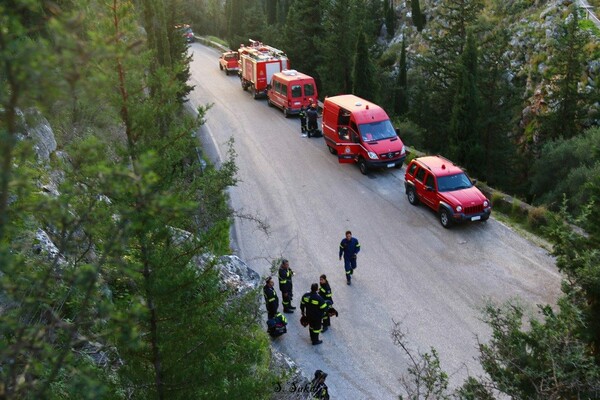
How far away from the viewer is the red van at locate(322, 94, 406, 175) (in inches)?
813

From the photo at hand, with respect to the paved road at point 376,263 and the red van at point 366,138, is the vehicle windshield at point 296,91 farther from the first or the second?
the red van at point 366,138

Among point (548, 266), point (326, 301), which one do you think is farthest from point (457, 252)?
point (326, 301)

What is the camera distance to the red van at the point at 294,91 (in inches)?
1109

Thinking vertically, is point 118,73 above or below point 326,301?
above

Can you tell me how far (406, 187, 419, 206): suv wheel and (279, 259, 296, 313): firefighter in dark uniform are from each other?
6.76 metres

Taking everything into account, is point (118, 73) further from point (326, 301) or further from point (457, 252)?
point (457, 252)

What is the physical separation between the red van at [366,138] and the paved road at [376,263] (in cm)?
64

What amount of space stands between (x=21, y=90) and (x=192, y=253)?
343cm

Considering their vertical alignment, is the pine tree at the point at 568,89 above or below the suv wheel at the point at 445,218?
above

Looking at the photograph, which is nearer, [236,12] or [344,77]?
[344,77]

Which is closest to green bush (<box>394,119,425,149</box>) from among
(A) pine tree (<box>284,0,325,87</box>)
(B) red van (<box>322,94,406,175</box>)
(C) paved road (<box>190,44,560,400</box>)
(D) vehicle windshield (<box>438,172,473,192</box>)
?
(C) paved road (<box>190,44,560,400</box>)

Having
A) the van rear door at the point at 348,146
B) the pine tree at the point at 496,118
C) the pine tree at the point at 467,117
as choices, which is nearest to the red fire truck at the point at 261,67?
the pine tree at the point at 467,117

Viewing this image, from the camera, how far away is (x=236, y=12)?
185 feet

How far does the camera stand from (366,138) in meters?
21.0
